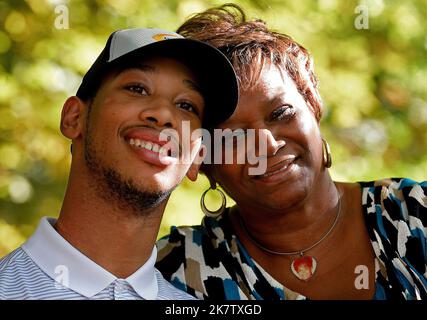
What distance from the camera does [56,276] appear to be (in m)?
1.99

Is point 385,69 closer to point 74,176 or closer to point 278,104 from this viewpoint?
point 278,104

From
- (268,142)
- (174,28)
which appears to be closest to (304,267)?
(268,142)

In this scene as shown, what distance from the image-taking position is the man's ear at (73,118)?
7.19 ft

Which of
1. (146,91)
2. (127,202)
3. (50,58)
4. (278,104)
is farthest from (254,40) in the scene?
(50,58)

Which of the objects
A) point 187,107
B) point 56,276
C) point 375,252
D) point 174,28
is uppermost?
point 174,28

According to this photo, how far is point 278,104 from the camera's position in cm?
246

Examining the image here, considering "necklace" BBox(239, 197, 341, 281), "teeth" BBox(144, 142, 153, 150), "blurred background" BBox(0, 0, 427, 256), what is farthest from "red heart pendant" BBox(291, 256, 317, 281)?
"blurred background" BBox(0, 0, 427, 256)

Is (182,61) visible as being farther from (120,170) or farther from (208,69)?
(120,170)

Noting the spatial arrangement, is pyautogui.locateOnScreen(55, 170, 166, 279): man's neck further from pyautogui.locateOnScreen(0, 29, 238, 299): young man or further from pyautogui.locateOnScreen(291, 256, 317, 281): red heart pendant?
pyautogui.locateOnScreen(291, 256, 317, 281): red heart pendant

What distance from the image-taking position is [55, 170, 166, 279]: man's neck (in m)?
2.10

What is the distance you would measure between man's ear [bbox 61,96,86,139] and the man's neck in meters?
0.14

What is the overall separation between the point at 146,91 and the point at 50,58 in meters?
1.45

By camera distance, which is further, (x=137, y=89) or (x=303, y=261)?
(x=303, y=261)

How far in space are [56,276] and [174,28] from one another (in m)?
1.83
